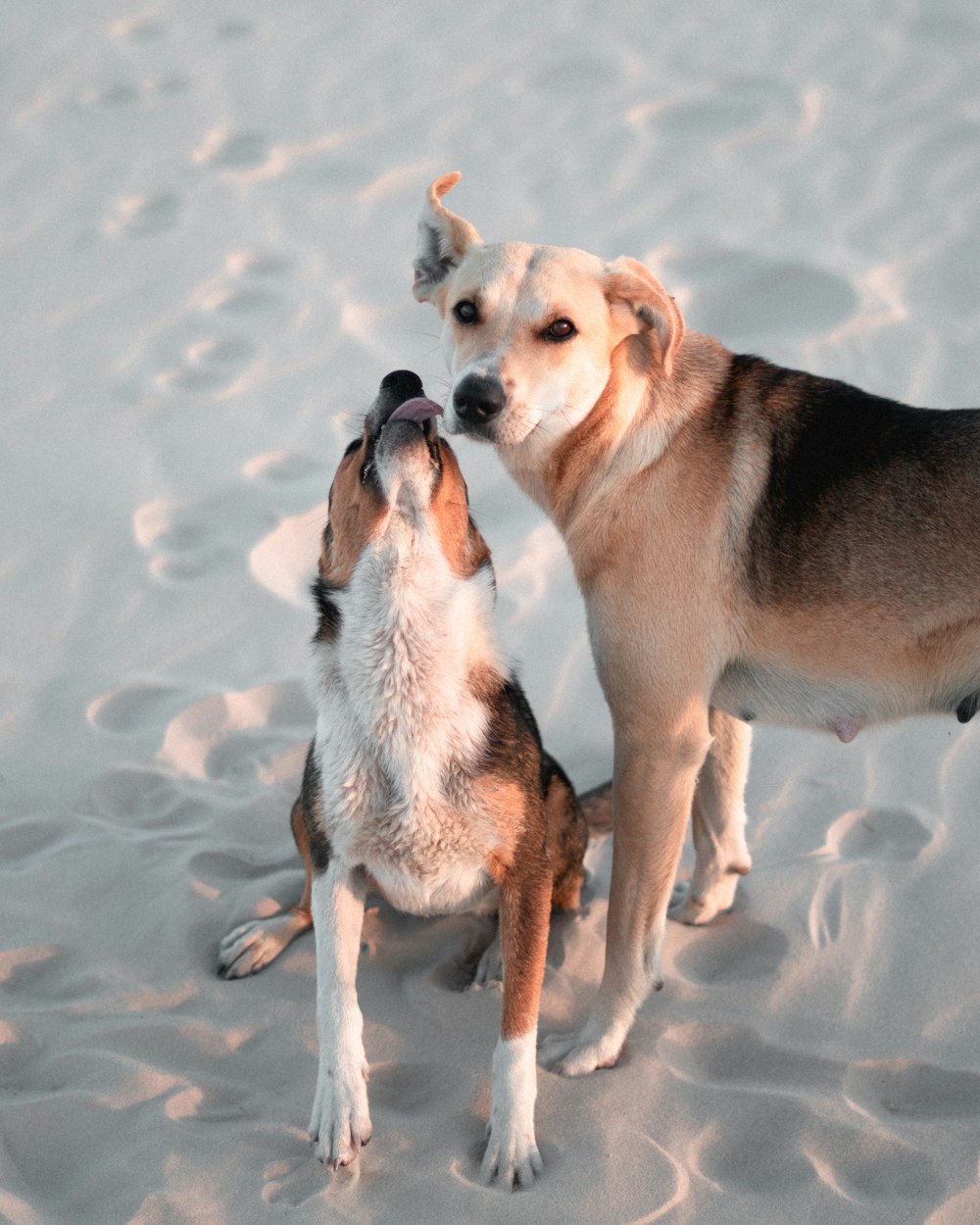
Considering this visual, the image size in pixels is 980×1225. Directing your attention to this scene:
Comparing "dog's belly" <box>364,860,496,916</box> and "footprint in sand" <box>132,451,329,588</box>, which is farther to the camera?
"footprint in sand" <box>132,451,329,588</box>

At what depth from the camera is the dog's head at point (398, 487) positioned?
3268 millimetres

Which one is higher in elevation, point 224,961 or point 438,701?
point 438,701

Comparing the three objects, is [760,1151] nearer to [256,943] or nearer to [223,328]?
[256,943]

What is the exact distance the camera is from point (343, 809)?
3.32 metres

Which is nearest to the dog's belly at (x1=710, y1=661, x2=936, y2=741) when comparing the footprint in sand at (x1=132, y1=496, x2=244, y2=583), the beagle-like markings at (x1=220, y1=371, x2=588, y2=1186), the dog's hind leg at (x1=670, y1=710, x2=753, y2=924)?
the dog's hind leg at (x1=670, y1=710, x2=753, y2=924)

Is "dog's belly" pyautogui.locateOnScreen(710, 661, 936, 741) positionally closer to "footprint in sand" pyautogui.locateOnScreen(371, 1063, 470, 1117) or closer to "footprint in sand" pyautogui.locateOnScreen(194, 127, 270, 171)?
"footprint in sand" pyautogui.locateOnScreen(371, 1063, 470, 1117)

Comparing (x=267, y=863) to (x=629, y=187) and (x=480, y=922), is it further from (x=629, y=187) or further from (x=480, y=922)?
(x=629, y=187)

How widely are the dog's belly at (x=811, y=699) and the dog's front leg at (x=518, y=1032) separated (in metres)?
0.75

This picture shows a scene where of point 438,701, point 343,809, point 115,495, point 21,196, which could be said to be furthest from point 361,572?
point 21,196

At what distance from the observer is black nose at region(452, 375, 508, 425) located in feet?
11.3

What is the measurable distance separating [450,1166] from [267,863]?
1.41 metres

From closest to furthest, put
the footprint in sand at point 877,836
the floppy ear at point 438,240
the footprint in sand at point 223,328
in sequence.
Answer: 1. the floppy ear at point 438,240
2. the footprint in sand at point 877,836
3. the footprint in sand at point 223,328

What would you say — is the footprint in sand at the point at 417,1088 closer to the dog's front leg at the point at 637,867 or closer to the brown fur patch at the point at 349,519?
the dog's front leg at the point at 637,867

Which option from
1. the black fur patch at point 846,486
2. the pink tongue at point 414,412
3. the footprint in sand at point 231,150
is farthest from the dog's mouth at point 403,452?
the footprint in sand at point 231,150
